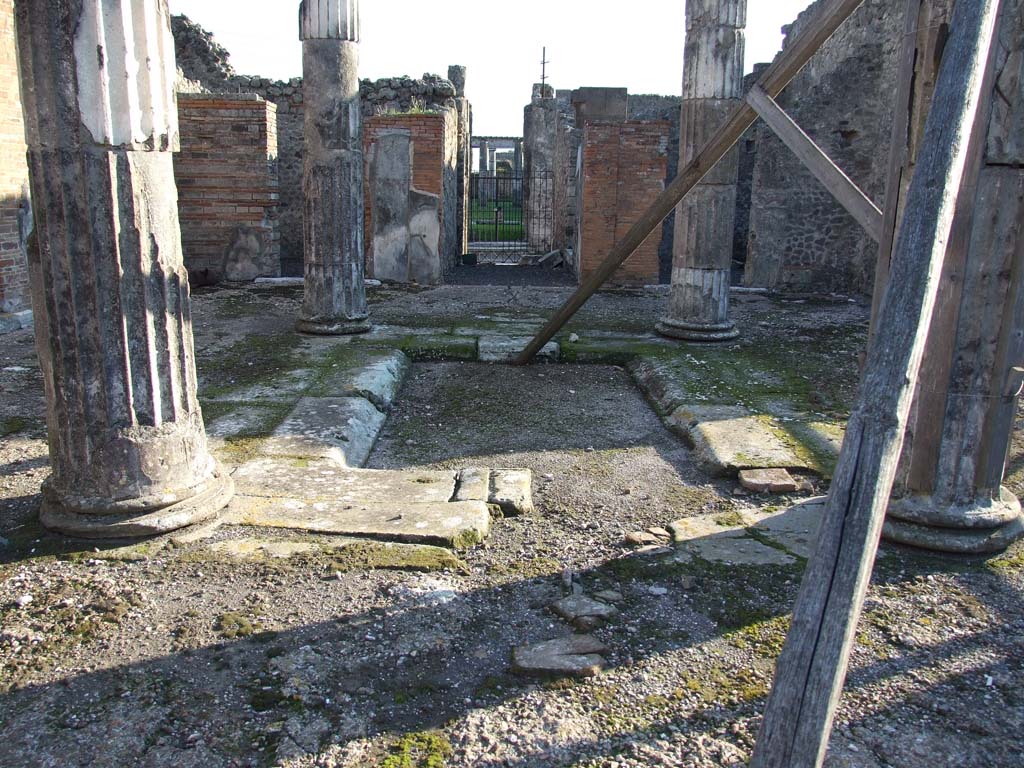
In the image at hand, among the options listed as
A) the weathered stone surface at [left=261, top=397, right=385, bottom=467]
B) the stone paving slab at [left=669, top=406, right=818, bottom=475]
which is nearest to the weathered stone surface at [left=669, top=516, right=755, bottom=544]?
the stone paving slab at [left=669, top=406, right=818, bottom=475]

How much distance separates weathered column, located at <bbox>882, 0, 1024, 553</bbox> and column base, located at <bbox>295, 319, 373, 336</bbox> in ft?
16.2

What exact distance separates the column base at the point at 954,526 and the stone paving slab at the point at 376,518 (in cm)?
160

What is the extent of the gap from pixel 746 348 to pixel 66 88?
5463mm

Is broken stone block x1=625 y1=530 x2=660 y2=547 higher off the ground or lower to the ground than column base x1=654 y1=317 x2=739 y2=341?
lower

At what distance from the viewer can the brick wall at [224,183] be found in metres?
10.1

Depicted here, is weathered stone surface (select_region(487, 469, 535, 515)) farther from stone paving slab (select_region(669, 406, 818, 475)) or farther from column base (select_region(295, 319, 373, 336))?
column base (select_region(295, 319, 373, 336))

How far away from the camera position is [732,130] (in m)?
4.66

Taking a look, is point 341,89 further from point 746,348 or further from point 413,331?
point 746,348

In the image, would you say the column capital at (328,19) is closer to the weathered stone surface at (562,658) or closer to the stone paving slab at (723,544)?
the stone paving slab at (723,544)

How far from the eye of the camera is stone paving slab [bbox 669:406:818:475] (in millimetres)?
4242

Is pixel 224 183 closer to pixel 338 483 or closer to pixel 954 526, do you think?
pixel 338 483

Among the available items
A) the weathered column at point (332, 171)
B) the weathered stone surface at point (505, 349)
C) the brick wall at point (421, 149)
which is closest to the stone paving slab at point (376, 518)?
the weathered stone surface at point (505, 349)

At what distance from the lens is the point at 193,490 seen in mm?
3268

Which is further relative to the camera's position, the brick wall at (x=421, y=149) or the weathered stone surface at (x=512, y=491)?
the brick wall at (x=421, y=149)
